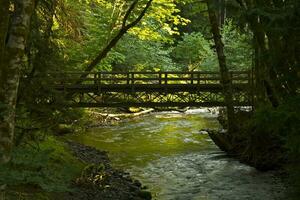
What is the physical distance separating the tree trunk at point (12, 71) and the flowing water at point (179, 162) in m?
5.46

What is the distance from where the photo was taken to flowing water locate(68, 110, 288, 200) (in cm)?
1018

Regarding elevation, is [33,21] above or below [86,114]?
above

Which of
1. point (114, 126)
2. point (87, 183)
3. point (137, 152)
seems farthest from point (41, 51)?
point (114, 126)

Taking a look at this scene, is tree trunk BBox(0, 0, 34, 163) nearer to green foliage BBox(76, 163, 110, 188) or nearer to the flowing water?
green foliage BBox(76, 163, 110, 188)

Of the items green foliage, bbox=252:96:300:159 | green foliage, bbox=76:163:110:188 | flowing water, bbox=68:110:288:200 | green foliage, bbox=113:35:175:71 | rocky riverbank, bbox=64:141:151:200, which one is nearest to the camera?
green foliage, bbox=252:96:300:159

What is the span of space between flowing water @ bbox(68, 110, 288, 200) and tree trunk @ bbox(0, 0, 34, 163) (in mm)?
5461

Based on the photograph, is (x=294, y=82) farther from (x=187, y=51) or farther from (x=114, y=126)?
(x=187, y=51)

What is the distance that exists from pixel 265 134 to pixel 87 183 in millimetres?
5058

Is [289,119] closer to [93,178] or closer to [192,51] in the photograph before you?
[93,178]

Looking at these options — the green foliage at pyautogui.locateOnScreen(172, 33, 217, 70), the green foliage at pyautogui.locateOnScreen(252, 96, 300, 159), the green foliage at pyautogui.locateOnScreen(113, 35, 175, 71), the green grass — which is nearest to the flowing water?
the green foliage at pyautogui.locateOnScreen(252, 96, 300, 159)

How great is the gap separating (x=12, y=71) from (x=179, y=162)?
9542 millimetres

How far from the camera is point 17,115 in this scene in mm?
6277

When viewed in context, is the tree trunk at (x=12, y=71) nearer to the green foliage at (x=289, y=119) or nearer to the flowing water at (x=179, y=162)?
the green foliage at (x=289, y=119)

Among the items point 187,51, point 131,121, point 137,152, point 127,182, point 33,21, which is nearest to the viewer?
point 33,21
